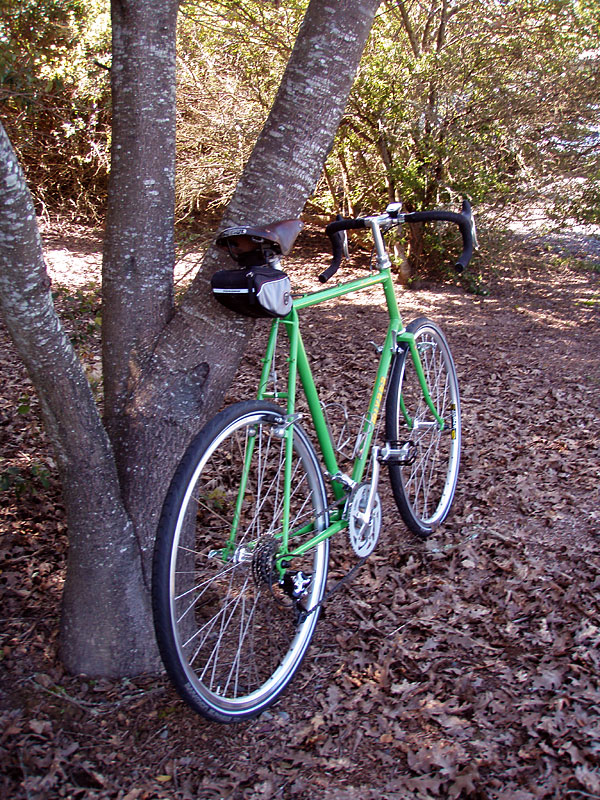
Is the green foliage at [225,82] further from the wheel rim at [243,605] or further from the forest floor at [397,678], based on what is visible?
the wheel rim at [243,605]

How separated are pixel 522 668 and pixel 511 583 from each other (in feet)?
1.78

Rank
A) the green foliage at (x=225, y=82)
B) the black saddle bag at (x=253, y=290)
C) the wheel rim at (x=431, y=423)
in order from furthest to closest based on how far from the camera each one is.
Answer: the green foliage at (x=225, y=82) < the wheel rim at (x=431, y=423) < the black saddle bag at (x=253, y=290)

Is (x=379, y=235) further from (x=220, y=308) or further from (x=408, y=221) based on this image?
(x=220, y=308)

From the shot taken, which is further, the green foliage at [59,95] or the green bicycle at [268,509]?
the green foliage at [59,95]

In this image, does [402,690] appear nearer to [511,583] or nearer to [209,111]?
[511,583]

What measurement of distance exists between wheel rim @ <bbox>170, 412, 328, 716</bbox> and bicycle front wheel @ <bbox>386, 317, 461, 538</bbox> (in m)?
0.58

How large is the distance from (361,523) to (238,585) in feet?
1.85

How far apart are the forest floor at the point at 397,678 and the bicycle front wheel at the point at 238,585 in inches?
6.1

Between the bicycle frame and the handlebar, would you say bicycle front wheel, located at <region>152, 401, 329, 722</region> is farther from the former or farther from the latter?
the handlebar

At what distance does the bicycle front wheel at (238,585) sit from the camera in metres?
2.08

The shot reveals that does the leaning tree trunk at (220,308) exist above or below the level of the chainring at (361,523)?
above

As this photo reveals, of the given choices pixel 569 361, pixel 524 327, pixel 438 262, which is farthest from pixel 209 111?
pixel 569 361

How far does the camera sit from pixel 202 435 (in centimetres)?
216

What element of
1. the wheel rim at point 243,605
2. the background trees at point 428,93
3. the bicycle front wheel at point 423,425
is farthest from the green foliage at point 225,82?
the wheel rim at point 243,605
